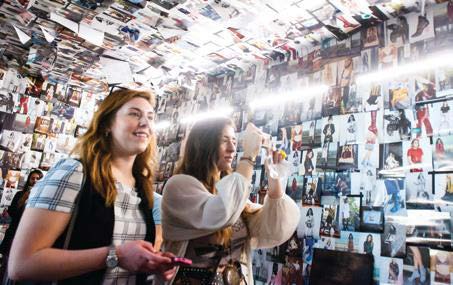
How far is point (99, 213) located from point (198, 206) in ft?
1.26

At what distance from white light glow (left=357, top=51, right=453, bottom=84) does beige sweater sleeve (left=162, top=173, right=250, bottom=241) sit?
152 centimetres

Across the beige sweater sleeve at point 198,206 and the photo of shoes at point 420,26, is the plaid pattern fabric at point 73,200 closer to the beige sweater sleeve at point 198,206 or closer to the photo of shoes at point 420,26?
the beige sweater sleeve at point 198,206

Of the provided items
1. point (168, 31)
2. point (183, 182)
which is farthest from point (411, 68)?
point (168, 31)

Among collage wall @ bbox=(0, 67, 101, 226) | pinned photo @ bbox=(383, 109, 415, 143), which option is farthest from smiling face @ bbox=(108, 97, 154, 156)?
collage wall @ bbox=(0, 67, 101, 226)

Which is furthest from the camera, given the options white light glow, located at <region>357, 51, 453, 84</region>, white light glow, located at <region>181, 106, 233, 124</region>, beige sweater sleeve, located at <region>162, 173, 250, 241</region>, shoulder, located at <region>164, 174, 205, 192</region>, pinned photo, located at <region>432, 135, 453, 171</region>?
white light glow, located at <region>181, 106, 233, 124</region>

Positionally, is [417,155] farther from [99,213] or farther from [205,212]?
[99,213]

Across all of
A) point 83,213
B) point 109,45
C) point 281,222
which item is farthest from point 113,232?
point 109,45

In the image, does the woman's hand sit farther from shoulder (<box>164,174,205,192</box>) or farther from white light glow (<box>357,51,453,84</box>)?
white light glow (<box>357,51,453,84</box>)

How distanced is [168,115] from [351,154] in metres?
2.56

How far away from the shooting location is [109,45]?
3.06 metres

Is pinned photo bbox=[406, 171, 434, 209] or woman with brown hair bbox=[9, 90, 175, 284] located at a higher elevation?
pinned photo bbox=[406, 171, 434, 209]

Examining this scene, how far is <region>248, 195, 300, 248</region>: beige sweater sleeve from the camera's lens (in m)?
1.30

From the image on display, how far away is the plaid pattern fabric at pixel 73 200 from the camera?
0.75 meters

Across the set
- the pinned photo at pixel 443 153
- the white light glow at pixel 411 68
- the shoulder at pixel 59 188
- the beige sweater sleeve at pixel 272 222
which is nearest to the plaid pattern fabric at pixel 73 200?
the shoulder at pixel 59 188
